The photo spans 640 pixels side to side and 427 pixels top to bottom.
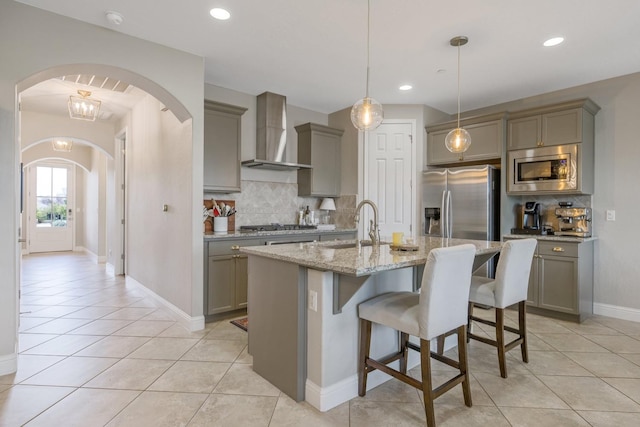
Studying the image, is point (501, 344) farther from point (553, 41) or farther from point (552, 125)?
point (552, 125)


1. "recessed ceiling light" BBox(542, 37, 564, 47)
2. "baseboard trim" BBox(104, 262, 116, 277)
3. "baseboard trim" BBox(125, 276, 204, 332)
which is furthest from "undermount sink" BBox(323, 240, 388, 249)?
"baseboard trim" BBox(104, 262, 116, 277)

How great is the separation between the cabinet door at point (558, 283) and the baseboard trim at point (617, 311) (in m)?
0.59

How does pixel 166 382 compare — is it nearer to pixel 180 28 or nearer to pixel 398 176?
pixel 180 28

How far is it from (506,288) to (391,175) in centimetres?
268

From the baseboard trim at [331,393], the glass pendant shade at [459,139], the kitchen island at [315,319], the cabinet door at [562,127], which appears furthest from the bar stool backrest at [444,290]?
the cabinet door at [562,127]

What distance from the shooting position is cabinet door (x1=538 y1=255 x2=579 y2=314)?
362 centimetres

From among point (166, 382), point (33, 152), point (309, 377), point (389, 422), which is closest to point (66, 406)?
point (166, 382)

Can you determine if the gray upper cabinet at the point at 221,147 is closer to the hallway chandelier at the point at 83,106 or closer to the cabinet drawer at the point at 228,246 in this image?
the cabinet drawer at the point at 228,246

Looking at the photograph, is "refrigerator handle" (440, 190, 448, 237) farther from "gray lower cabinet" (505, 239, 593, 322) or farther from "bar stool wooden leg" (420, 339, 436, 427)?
"bar stool wooden leg" (420, 339, 436, 427)

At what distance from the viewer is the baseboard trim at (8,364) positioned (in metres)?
2.38

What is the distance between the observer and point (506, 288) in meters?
2.44

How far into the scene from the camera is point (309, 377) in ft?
6.84

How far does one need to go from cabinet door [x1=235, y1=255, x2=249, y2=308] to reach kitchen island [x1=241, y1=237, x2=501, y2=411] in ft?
4.41

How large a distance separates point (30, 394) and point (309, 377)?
1717 mm
